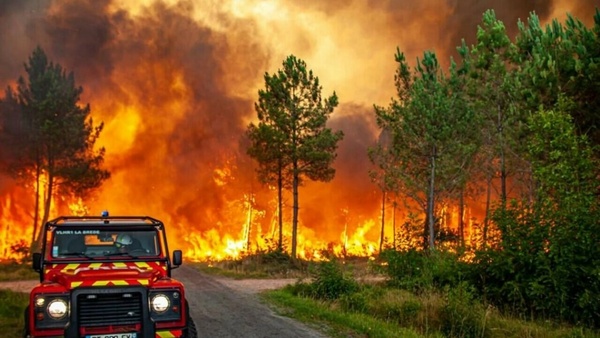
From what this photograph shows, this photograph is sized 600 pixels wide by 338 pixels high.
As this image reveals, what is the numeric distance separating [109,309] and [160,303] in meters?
0.75

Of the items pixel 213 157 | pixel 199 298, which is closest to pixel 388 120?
pixel 199 298

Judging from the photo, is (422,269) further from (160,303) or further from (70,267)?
(70,267)

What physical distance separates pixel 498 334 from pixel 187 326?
7500 millimetres

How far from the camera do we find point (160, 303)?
7.56 m

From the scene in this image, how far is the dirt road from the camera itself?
443 inches

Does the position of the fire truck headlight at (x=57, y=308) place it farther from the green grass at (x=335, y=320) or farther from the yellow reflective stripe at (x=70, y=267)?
the green grass at (x=335, y=320)

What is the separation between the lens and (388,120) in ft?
93.2

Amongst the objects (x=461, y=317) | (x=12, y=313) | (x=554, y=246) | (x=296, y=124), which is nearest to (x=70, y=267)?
(x=12, y=313)

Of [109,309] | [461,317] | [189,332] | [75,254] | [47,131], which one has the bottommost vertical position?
[461,317]

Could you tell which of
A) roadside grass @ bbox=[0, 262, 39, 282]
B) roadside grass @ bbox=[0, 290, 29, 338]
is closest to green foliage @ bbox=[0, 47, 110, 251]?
roadside grass @ bbox=[0, 262, 39, 282]

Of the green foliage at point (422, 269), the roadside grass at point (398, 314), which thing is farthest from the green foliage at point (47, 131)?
the green foliage at point (422, 269)

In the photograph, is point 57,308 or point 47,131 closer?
point 57,308

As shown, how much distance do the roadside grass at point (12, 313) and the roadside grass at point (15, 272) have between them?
1087cm

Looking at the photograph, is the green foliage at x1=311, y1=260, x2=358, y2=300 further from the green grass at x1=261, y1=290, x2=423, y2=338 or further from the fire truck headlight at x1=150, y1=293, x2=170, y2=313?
the fire truck headlight at x1=150, y1=293, x2=170, y2=313
